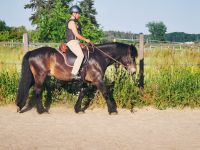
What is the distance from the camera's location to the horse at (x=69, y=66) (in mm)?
10203

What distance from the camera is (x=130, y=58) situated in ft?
33.6

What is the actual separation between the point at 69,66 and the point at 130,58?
163 centimetres

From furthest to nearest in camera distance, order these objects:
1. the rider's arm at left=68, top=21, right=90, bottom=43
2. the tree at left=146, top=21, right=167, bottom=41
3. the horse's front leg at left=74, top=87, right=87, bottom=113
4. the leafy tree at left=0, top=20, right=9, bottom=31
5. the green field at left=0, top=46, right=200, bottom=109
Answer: the tree at left=146, top=21, right=167, bottom=41 → the leafy tree at left=0, top=20, right=9, bottom=31 → the green field at left=0, top=46, right=200, bottom=109 → the horse's front leg at left=74, top=87, right=87, bottom=113 → the rider's arm at left=68, top=21, right=90, bottom=43

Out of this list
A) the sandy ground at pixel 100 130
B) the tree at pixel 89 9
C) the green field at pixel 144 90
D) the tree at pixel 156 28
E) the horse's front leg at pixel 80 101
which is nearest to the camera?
the sandy ground at pixel 100 130

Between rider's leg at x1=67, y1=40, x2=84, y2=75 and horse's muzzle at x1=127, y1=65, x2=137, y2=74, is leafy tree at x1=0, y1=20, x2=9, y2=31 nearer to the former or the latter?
rider's leg at x1=67, y1=40, x2=84, y2=75

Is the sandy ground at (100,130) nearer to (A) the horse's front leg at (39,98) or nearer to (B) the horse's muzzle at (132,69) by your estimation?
(A) the horse's front leg at (39,98)

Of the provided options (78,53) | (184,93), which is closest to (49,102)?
(78,53)

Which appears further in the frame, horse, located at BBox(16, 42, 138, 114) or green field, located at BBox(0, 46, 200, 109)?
green field, located at BBox(0, 46, 200, 109)

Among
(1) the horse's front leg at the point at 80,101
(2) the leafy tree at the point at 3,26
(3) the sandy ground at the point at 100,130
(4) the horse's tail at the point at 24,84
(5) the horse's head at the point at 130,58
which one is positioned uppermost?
(2) the leafy tree at the point at 3,26

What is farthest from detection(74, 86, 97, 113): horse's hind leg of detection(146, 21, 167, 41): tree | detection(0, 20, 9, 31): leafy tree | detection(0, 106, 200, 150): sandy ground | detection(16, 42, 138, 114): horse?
detection(146, 21, 167, 41): tree

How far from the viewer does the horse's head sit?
1023cm

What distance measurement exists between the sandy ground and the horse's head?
3.97 ft

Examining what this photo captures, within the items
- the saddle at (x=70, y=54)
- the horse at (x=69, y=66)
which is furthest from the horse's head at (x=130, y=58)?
the saddle at (x=70, y=54)

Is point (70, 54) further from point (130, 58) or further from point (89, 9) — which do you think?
point (89, 9)
